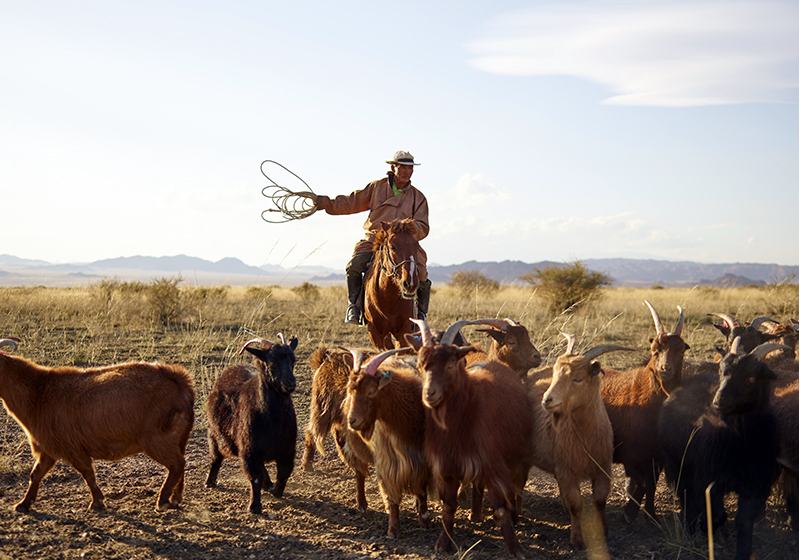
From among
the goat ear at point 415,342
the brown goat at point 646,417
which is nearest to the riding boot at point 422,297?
the goat ear at point 415,342

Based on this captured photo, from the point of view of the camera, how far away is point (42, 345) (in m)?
12.2

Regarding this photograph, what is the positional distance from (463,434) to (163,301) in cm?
1544

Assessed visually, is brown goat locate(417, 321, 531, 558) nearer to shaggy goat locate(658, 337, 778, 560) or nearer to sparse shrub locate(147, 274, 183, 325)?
shaggy goat locate(658, 337, 778, 560)

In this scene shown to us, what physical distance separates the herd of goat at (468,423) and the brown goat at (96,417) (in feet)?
0.04

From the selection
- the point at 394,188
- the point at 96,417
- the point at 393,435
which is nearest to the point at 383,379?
the point at 393,435

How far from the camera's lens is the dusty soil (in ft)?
15.8

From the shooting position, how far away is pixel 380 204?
866 cm

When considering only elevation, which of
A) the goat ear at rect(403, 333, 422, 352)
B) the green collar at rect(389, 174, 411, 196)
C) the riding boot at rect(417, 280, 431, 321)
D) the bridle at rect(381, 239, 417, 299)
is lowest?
the goat ear at rect(403, 333, 422, 352)

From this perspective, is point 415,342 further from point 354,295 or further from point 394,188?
point 394,188

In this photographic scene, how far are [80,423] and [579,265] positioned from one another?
20852 millimetres

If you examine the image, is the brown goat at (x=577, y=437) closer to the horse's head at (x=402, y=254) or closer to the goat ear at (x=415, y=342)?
the goat ear at (x=415, y=342)

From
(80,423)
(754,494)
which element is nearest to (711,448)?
(754,494)

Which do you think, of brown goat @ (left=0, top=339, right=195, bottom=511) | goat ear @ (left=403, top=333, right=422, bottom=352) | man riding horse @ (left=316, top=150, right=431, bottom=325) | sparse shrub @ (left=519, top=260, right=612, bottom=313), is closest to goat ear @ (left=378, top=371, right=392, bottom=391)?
goat ear @ (left=403, top=333, right=422, bottom=352)

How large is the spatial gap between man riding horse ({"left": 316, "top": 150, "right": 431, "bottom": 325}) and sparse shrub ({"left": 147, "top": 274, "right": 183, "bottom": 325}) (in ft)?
36.2
